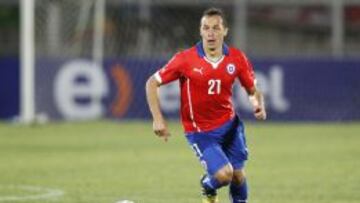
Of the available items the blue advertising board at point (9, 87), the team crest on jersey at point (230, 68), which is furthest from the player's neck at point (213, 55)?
the blue advertising board at point (9, 87)

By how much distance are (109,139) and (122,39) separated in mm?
6868

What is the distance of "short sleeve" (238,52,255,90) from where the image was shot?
11.8 metres

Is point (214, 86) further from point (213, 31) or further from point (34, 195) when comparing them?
point (34, 195)

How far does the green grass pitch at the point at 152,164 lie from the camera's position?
14.5m

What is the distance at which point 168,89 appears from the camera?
29.6 meters

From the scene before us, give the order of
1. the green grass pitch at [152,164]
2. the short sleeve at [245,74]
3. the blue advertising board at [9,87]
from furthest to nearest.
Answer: the blue advertising board at [9,87]
the green grass pitch at [152,164]
the short sleeve at [245,74]

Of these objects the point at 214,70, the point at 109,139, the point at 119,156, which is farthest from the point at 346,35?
the point at 214,70

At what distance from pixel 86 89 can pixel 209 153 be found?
18.5 meters

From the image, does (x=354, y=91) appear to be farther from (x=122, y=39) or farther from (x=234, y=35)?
(x=122, y=39)

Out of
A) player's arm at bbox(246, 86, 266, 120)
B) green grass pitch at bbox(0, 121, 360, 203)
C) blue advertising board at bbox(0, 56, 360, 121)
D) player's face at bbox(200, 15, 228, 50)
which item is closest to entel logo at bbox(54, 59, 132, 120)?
blue advertising board at bbox(0, 56, 360, 121)

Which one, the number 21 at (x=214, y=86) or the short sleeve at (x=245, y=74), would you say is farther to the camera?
the short sleeve at (x=245, y=74)

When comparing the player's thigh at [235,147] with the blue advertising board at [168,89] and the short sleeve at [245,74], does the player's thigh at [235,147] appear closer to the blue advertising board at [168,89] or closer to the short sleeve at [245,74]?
the short sleeve at [245,74]

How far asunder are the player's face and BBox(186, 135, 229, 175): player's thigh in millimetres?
968

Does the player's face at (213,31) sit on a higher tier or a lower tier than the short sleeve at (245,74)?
higher
